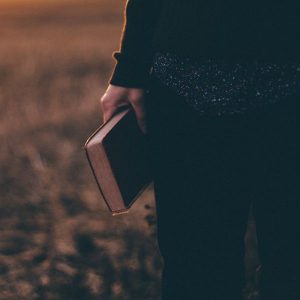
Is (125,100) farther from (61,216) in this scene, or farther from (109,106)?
(61,216)

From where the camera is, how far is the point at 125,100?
5.00 ft

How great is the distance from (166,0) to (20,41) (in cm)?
1403

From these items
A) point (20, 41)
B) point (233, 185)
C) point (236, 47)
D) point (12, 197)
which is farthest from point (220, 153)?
point (20, 41)

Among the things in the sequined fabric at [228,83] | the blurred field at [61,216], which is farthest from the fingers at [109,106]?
the blurred field at [61,216]

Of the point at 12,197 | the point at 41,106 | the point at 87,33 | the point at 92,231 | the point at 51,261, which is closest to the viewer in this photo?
A: the point at 51,261

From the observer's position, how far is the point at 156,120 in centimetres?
141

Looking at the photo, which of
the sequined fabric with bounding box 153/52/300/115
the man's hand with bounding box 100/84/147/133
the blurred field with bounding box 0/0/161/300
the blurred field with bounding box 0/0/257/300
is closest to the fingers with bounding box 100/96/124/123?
the man's hand with bounding box 100/84/147/133

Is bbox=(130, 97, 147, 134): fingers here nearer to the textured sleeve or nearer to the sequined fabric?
the textured sleeve

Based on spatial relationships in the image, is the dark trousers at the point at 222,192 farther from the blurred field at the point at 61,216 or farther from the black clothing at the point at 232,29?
the blurred field at the point at 61,216

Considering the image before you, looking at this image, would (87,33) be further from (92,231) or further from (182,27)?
(182,27)

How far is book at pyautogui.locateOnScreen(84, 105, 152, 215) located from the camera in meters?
1.45

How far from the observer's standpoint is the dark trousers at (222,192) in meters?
1.34

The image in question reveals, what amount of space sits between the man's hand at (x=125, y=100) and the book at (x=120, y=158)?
0.01 metres

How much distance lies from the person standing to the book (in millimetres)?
45
